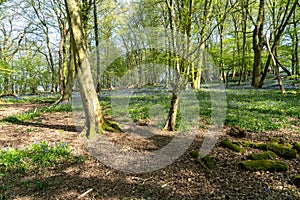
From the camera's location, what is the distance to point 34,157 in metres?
4.60

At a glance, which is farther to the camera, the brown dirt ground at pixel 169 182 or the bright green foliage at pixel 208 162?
the bright green foliage at pixel 208 162

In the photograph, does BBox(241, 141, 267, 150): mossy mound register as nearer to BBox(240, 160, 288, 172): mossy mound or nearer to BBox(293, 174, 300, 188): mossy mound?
BBox(240, 160, 288, 172): mossy mound

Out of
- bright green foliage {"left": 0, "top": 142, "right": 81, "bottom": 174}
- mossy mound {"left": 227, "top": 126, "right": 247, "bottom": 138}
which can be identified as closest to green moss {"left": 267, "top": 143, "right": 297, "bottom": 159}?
mossy mound {"left": 227, "top": 126, "right": 247, "bottom": 138}

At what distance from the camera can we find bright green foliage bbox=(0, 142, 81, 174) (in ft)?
14.1

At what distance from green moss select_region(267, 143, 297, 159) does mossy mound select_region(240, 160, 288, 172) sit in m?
0.57

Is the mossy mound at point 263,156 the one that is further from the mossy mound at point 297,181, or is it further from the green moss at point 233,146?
the mossy mound at point 297,181

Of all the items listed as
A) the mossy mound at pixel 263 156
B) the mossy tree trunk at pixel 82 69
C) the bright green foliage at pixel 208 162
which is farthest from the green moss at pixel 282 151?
the mossy tree trunk at pixel 82 69

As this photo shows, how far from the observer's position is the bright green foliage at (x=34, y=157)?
430cm

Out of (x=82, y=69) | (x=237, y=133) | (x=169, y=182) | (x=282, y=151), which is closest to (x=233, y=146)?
(x=282, y=151)

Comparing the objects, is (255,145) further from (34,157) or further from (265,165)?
(34,157)

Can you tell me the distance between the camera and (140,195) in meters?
3.37

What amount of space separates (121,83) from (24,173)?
126ft

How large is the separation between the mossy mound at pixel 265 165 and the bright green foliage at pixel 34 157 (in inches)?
145

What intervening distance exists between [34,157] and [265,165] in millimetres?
4898
